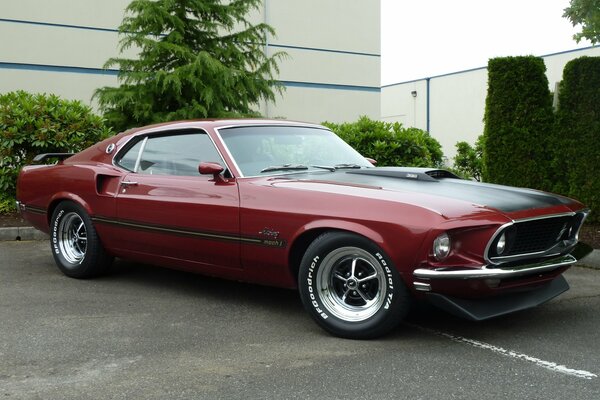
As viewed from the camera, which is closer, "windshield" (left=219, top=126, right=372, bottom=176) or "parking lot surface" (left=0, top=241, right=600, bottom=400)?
"parking lot surface" (left=0, top=241, right=600, bottom=400)

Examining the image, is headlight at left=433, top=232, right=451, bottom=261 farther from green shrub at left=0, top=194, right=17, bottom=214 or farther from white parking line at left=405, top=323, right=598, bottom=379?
green shrub at left=0, top=194, right=17, bottom=214

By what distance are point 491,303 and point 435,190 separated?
795mm

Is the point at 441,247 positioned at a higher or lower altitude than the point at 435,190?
lower

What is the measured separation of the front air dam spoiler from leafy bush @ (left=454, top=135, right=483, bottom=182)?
736 centimetres

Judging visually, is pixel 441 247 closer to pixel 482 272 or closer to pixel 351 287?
pixel 482 272

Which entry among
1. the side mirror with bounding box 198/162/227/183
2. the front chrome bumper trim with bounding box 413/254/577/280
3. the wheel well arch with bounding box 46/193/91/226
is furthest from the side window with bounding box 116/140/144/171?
the front chrome bumper trim with bounding box 413/254/577/280

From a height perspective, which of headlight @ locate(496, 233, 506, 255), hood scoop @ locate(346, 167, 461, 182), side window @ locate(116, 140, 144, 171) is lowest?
headlight @ locate(496, 233, 506, 255)

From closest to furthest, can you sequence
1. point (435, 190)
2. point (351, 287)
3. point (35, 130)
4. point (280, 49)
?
1. point (351, 287)
2. point (435, 190)
3. point (35, 130)
4. point (280, 49)

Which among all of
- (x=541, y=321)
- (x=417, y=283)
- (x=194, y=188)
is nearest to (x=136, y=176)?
(x=194, y=188)

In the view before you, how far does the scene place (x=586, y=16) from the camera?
11008 millimetres

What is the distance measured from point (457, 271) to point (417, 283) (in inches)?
9.3

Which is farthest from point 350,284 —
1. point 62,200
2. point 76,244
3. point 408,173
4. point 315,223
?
point 62,200

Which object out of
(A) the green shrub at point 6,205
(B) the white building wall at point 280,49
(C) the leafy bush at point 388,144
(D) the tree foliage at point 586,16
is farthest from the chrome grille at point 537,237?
(B) the white building wall at point 280,49

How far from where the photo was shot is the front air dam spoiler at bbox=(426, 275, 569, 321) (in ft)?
12.2
